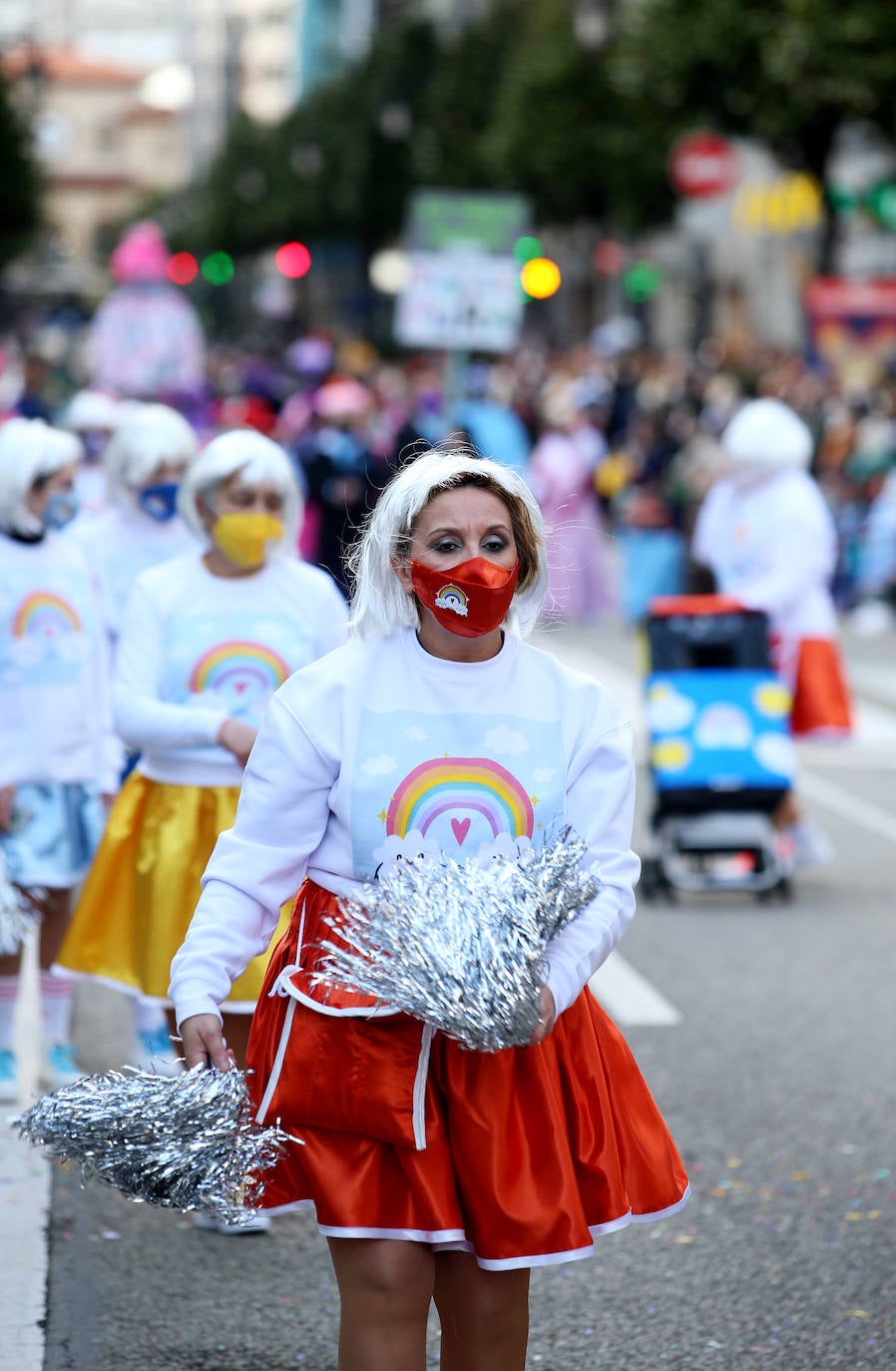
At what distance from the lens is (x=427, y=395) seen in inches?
888

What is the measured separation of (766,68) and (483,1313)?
3309 cm

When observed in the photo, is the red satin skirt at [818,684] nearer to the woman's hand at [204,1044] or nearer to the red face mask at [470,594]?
the red face mask at [470,594]

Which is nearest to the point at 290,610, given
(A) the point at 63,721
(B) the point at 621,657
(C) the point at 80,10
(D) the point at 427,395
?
(A) the point at 63,721

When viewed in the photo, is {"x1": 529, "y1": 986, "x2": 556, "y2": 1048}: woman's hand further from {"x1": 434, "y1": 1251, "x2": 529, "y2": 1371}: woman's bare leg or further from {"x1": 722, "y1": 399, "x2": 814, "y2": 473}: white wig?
{"x1": 722, "y1": 399, "x2": 814, "y2": 473}: white wig

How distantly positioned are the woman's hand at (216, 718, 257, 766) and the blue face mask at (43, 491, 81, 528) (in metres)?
1.26

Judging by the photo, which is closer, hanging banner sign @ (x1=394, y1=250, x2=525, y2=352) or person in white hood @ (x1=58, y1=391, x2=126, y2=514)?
person in white hood @ (x1=58, y1=391, x2=126, y2=514)

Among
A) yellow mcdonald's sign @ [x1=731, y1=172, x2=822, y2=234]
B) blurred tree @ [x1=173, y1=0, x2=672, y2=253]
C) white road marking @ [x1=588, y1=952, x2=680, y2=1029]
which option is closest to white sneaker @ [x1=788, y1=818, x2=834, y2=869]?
white road marking @ [x1=588, y1=952, x2=680, y2=1029]

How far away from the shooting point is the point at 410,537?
11.5 ft

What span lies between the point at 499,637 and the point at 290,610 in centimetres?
183

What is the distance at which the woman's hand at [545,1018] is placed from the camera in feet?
10.5

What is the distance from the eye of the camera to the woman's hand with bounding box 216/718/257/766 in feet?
16.6

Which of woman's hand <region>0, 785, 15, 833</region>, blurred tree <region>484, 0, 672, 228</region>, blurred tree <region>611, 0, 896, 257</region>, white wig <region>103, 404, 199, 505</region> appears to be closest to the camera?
woman's hand <region>0, 785, 15, 833</region>

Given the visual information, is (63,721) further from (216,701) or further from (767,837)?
(767,837)

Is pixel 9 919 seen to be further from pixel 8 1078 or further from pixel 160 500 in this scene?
pixel 160 500
